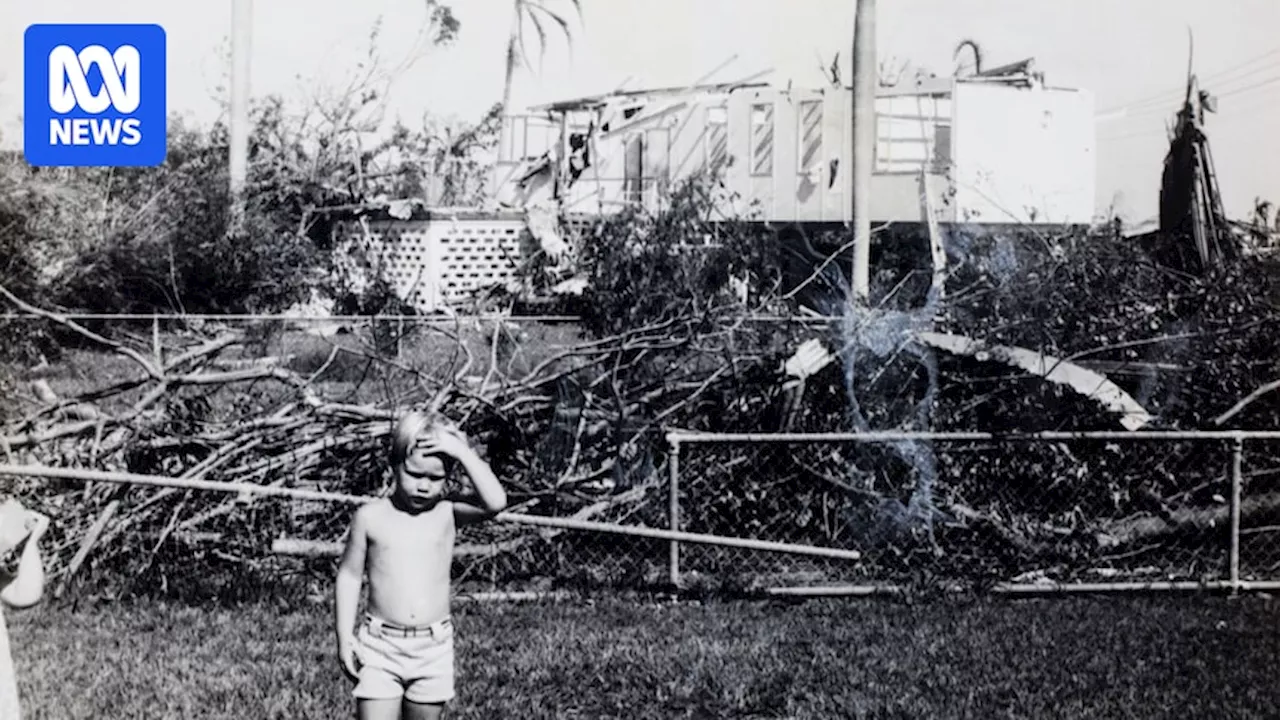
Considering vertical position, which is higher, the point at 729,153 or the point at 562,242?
the point at 729,153

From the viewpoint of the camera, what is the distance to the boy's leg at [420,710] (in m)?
3.14

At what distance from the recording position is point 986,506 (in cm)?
666

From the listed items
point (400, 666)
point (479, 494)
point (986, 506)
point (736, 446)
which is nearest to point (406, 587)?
point (400, 666)

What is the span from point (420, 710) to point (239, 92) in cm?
509

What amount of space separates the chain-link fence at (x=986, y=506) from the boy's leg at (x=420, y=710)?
10.6 feet

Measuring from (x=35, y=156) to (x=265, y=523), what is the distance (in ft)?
7.06

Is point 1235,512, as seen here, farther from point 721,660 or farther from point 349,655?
point 349,655

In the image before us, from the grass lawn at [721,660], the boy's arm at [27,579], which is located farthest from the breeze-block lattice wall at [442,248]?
the boy's arm at [27,579]

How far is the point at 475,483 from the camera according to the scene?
319 centimetres

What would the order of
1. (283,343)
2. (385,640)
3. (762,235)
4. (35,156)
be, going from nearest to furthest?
(385,640) → (35,156) → (283,343) → (762,235)

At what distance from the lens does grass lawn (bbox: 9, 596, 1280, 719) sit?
14.3 feet

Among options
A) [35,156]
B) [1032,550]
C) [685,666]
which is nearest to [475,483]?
[685,666]

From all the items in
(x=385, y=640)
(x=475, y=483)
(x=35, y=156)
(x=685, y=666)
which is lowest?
(x=685, y=666)

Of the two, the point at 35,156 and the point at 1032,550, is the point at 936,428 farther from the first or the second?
the point at 35,156
